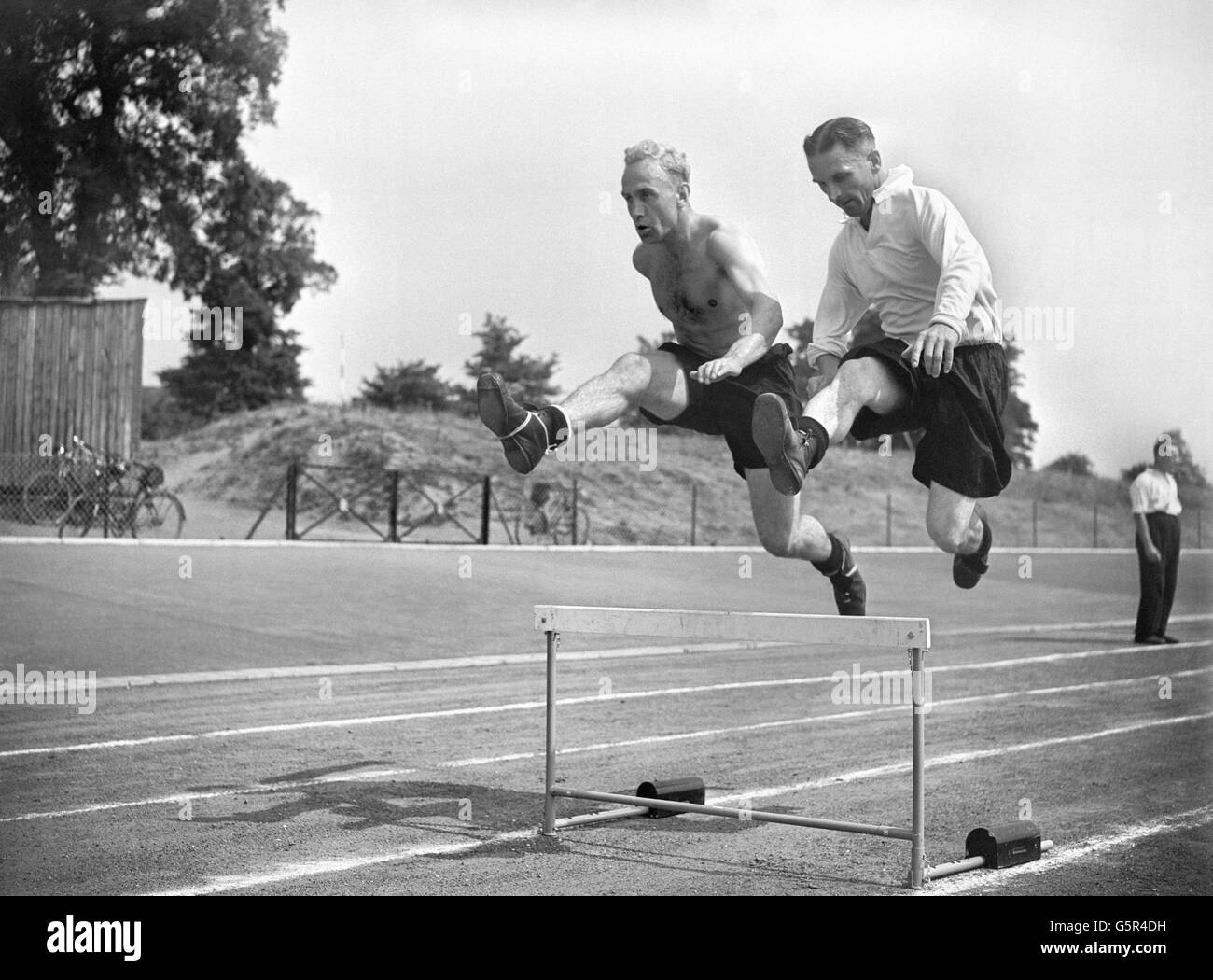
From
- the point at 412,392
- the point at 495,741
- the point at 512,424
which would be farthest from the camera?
the point at 412,392

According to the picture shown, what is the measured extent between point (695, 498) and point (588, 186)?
65.9ft

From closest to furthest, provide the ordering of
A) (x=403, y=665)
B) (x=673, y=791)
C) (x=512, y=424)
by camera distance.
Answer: (x=512, y=424)
(x=673, y=791)
(x=403, y=665)

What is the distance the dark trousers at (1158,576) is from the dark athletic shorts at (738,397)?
8.48 meters

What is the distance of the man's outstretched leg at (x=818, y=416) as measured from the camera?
14.7ft

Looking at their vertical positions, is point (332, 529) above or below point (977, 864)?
above

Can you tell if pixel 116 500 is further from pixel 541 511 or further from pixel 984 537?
pixel 984 537

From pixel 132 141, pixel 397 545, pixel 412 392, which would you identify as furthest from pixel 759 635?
pixel 412 392

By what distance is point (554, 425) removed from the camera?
4707mm

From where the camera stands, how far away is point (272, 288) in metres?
23.6

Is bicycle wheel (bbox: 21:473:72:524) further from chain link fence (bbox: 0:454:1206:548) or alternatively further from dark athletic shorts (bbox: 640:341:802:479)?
dark athletic shorts (bbox: 640:341:802:479)

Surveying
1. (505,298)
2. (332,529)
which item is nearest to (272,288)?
(332,529)

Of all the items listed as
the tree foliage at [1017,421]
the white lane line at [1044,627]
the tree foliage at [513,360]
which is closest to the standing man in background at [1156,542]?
the white lane line at [1044,627]

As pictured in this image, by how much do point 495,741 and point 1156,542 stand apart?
7484 mm
